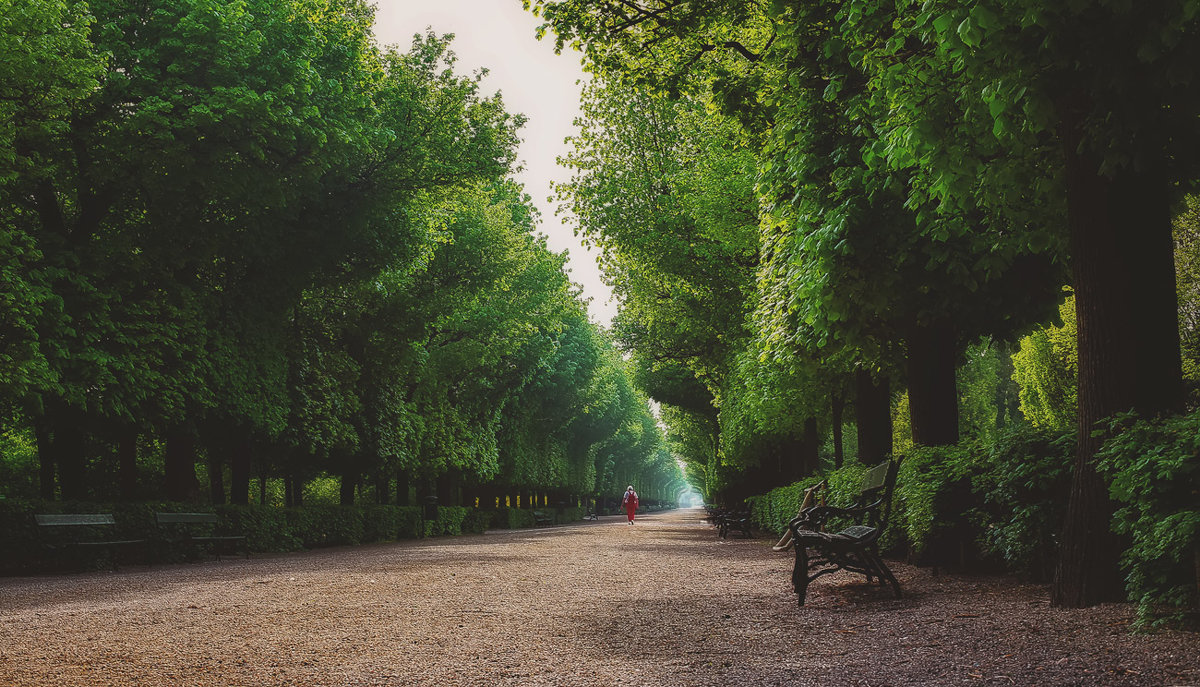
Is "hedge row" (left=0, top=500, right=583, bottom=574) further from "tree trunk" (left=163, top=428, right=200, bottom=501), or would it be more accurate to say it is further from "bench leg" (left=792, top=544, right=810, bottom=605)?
"bench leg" (left=792, top=544, right=810, bottom=605)

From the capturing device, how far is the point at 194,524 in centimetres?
1648

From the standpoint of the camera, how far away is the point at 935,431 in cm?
1110

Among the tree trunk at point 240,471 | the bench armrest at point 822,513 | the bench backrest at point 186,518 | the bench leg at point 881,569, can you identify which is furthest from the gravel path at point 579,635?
the tree trunk at point 240,471

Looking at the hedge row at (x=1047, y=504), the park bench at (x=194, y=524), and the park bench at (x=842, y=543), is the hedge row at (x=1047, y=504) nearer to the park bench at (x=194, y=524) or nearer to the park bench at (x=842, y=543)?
the park bench at (x=842, y=543)

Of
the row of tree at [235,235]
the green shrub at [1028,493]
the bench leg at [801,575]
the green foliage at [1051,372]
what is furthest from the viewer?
the green foliage at [1051,372]

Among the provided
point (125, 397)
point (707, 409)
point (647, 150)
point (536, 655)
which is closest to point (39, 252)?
point (125, 397)

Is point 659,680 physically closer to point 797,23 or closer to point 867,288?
point 867,288

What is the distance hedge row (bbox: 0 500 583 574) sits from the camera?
13164 mm

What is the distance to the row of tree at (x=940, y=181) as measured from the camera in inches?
216

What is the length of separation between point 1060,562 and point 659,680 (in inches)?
127

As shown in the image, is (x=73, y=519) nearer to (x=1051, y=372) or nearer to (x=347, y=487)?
(x=347, y=487)

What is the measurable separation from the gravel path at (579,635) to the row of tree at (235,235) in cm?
651

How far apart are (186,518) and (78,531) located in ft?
6.40

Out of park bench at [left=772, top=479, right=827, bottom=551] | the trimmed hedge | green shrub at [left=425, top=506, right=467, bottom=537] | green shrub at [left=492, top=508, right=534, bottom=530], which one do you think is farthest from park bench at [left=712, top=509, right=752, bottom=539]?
green shrub at [left=492, top=508, right=534, bottom=530]
